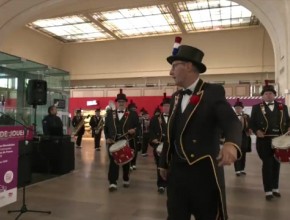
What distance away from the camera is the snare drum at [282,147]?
489 cm

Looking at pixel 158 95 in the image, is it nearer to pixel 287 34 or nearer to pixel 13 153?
pixel 287 34

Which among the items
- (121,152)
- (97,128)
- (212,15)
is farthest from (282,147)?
(212,15)

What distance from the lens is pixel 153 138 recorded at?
21.0 ft

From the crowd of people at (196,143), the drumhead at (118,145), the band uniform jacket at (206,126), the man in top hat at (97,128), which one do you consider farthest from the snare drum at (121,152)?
the man in top hat at (97,128)

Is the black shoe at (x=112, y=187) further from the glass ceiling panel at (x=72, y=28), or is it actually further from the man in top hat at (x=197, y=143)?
the glass ceiling panel at (x=72, y=28)

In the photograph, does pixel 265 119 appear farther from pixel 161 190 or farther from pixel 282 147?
pixel 161 190

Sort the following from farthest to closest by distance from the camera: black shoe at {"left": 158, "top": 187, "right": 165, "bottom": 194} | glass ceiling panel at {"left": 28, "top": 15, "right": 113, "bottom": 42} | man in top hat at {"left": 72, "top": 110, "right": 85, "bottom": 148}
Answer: glass ceiling panel at {"left": 28, "top": 15, "right": 113, "bottom": 42} → man in top hat at {"left": 72, "top": 110, "right": 85, "bottom": 148} → black shoe at {"left": 158, "top": 187, "right": 165, "bottom": 194}

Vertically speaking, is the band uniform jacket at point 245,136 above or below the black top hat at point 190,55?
below

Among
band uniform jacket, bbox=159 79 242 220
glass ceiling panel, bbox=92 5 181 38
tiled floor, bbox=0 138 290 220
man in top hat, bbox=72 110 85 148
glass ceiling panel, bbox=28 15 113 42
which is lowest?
tiled floor, bbox=0 138 290 220

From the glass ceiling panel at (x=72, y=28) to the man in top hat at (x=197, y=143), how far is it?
1744 centimetres

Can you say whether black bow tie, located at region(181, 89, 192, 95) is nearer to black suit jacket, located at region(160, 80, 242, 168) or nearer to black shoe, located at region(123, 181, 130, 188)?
black suit jacket, located at region(160, 80, 242, 168)

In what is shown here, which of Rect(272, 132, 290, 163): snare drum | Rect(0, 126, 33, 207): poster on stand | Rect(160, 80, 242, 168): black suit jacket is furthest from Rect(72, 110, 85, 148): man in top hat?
Rect(160, 80, 242, 168): black suit jacket

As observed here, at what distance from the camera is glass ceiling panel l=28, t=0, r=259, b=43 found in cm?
1708

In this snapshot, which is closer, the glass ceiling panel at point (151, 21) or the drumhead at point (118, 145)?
the drumhead at point (118, 145)
